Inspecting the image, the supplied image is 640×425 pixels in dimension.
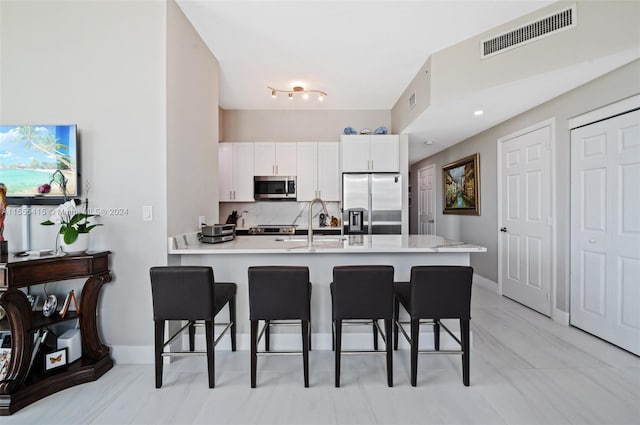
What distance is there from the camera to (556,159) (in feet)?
10.2

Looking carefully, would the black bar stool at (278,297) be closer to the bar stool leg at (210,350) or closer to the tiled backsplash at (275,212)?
the bar stool leg at (210,350)

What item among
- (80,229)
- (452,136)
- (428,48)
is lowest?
(80,229)

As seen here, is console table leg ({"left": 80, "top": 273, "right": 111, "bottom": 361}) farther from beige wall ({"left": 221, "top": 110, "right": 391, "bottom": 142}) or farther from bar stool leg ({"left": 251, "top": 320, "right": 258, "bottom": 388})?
beige wall ({"left": 221, "top": 110, "right": 391, "bottom": 142})

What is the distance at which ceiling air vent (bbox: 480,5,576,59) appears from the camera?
236cm

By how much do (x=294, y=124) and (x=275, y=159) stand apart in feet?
2.38

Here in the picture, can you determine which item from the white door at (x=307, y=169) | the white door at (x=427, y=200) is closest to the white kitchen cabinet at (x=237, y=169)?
the white door at (x=307, y=169)

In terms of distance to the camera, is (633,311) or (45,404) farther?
(633,311)

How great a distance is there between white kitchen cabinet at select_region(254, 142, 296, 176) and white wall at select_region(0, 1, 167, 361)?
236cm

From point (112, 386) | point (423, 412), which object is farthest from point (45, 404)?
point (423, 412)

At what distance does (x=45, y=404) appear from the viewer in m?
1.81

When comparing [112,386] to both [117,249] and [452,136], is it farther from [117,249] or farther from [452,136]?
[452,136]

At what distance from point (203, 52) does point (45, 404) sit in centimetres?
297

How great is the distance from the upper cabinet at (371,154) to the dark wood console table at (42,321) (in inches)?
123

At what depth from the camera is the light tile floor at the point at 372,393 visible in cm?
170
